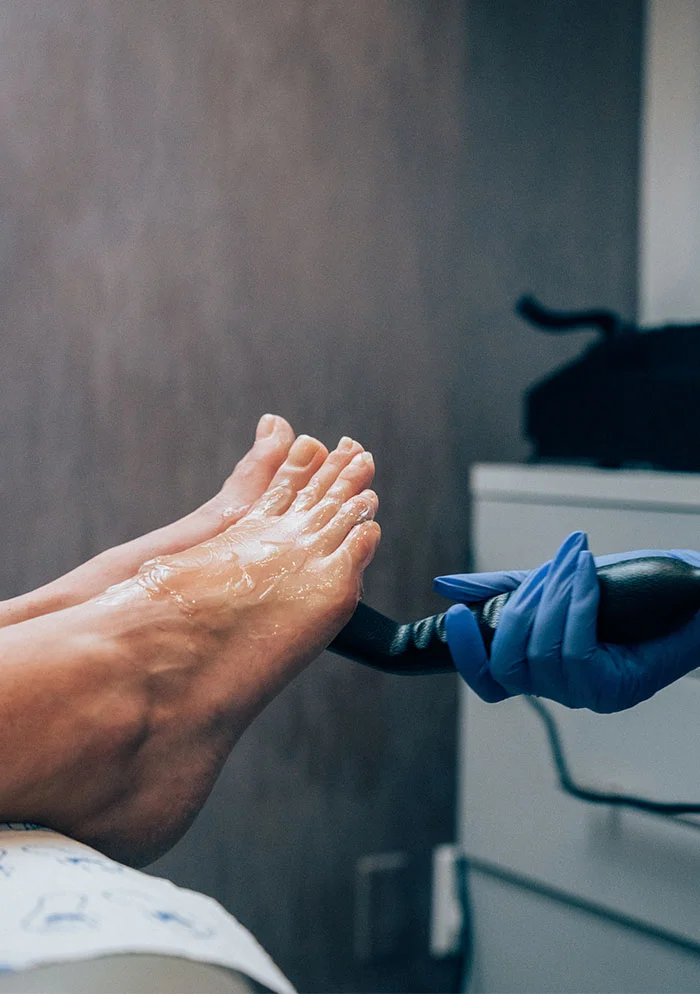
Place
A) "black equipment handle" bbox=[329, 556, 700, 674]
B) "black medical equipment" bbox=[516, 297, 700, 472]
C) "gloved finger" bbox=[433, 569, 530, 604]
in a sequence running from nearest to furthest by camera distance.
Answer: "black equipment handle" bbox=[329, 556, 700, 674], "gloved finger" bbox=[433, 569, 530, 604], "black medical equipment" bbox=[516, 297, 700, 472]

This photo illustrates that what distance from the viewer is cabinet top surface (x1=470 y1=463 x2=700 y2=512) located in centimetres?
100

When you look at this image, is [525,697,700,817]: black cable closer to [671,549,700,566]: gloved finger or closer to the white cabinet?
the white cabinet

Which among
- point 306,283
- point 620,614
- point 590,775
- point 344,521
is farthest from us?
point 306,283

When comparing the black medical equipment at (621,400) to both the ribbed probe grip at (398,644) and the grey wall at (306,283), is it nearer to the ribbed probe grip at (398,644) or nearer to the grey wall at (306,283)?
the grey wall at (306,283)

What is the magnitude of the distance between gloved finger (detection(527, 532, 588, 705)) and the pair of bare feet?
164 millimetres

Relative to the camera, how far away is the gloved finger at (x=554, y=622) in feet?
2.16

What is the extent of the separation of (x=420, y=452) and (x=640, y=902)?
70cm

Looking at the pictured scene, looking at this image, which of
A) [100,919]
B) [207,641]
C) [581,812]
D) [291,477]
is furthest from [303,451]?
[100,919]

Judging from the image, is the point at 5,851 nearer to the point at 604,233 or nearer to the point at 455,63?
the point at 455,63

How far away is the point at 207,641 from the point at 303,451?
30 cm

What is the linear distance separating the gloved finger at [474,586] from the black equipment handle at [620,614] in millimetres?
17

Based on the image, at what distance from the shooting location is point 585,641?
2.12 feet

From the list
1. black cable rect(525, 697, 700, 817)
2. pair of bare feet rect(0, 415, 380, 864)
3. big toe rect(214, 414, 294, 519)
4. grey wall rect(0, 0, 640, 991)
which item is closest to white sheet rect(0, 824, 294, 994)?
pair of bare feet rect(0, 415, 380, 864)

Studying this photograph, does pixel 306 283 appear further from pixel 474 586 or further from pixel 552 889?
pixel 552 889
